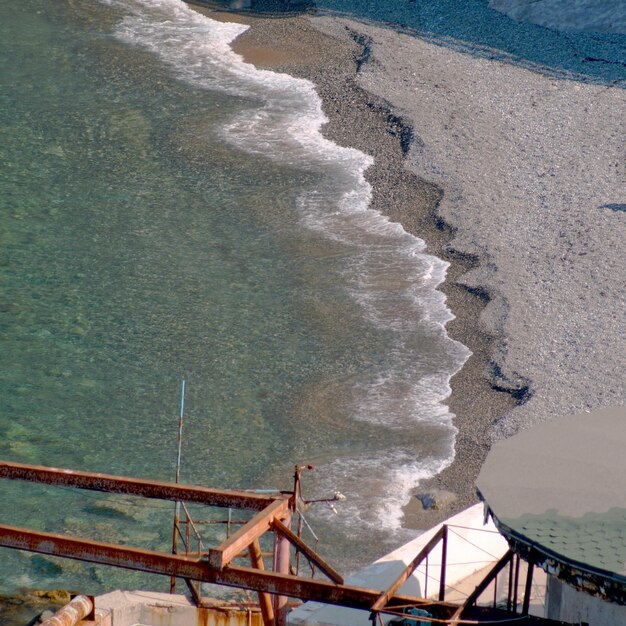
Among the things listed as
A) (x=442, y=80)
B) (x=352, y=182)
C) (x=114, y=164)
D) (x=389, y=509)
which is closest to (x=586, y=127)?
(x=442, y=80)

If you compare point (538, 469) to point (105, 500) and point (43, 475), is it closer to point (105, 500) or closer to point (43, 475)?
point (43, 475)

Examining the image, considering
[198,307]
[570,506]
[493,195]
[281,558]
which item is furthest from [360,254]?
[570,506]

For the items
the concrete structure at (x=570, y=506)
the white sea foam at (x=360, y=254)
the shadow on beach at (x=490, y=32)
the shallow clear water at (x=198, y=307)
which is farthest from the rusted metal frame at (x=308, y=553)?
the shadow on beach at (x=490, y=32)

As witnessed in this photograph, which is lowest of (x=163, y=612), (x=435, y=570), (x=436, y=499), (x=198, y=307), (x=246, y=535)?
(x=436, y=499)

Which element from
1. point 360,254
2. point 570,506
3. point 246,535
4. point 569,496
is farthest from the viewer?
point 360,254

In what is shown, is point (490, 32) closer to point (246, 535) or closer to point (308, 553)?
A: point (308, 553)
